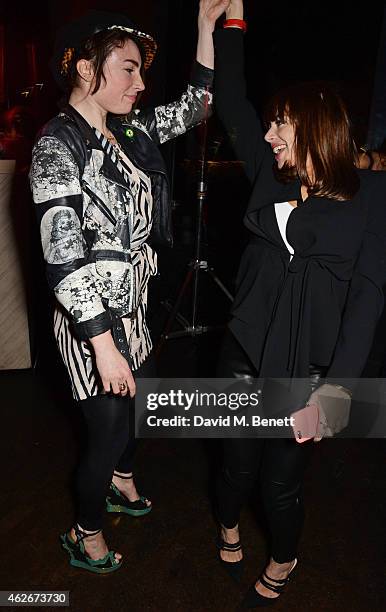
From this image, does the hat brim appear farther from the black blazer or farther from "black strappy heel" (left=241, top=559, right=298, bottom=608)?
"black strappy heel" (left=241, top=559, right=298, bottom=608)

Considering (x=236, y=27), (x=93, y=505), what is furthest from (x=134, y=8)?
(x=93, y=505)

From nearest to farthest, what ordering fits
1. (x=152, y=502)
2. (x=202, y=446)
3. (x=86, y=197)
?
(x=86, y=197)
(x=152, y=502)
(x=202, y=446)

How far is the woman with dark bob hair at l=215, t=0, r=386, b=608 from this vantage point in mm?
1277

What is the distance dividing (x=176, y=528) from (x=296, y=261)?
3.79ft

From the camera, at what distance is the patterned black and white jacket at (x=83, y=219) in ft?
3.96

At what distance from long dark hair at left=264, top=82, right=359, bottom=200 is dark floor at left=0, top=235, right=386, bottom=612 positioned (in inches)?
49.3

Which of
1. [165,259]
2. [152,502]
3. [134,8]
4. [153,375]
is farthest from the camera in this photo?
[165,259]

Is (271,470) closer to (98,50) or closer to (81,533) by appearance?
(81,533)

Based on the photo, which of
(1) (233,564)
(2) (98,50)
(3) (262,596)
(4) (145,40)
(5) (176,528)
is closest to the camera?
(2) (98,50)

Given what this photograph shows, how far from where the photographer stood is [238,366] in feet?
4.86

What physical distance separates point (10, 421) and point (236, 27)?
79.9 inches

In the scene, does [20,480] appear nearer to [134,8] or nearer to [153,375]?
[153,375]

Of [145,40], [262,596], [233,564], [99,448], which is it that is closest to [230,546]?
[233,564]

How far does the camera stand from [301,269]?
1316 millimetres
